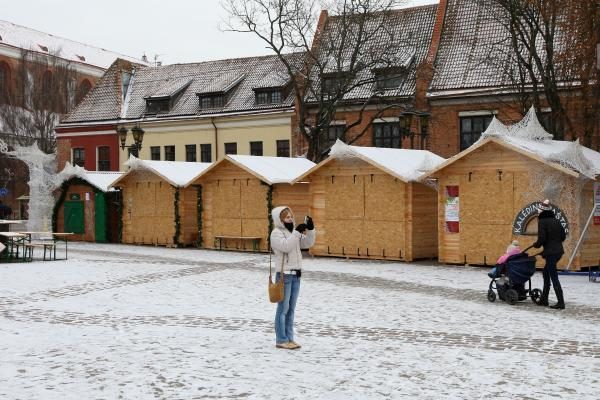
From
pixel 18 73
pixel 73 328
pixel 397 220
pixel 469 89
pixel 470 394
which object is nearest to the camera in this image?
pixel 470 394

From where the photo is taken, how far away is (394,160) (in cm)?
2339

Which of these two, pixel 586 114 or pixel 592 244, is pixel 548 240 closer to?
pixel 592 244

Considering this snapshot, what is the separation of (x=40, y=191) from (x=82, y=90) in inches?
1436

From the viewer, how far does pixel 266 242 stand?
1047 inches

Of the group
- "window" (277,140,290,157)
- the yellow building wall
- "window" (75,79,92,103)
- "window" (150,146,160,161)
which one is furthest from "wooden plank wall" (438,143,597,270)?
"window" (75,79,92,103)

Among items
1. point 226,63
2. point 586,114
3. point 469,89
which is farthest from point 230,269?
point 226,63

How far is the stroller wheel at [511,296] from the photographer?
45.1 ft

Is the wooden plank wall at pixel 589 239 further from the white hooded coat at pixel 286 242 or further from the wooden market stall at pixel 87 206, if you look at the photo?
Answer: the wooden market stall at pixel 87 206

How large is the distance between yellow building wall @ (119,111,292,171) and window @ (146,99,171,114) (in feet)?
3.58

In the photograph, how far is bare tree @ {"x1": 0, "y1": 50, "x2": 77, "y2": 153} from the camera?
56469 millimetres

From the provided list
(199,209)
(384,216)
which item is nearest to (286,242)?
(384,216)

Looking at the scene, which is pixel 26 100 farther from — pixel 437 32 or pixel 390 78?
pixel 437 32

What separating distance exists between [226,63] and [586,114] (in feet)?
91.4

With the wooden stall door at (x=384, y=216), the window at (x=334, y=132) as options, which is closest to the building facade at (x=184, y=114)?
the window at (x=334, y=132)
